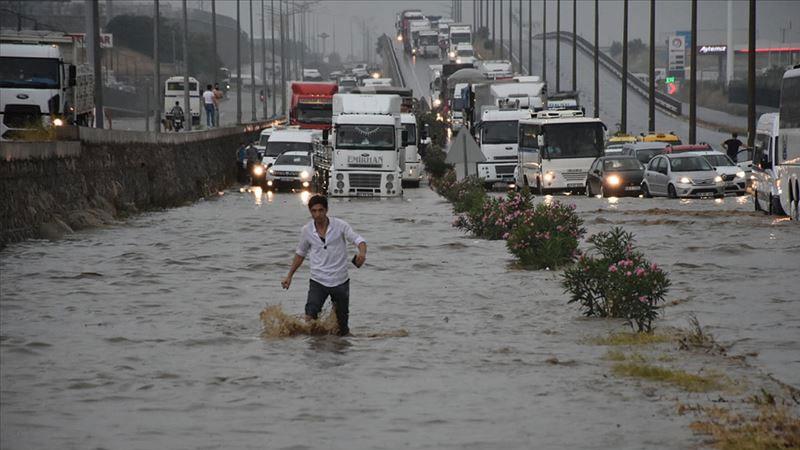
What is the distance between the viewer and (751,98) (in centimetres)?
5891

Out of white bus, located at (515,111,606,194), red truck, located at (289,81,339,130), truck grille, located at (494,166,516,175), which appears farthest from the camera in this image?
→ red truck, located at (289,81,339,130)

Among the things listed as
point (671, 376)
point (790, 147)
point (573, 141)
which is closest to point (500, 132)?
point (573, 141)

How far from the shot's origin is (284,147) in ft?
200

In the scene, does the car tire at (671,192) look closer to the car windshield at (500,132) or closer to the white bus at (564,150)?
the white bus at (564,150)

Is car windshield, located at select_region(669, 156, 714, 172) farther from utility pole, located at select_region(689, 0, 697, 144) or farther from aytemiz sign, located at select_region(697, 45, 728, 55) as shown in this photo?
aytemiz sign, located at select_region(697, 45, 728, 55)

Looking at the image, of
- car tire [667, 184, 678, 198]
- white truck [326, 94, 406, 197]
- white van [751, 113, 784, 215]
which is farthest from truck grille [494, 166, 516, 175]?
white van [751, 113, 784, 215]

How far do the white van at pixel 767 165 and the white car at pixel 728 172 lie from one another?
7366 mm

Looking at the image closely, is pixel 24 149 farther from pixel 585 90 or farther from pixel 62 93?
pixel 585 90

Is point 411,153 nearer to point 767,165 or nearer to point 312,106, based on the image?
point 312,106

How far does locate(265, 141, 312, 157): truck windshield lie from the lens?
60938mm

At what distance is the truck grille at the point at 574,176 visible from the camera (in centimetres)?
5375

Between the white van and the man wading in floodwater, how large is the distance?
20.5 m

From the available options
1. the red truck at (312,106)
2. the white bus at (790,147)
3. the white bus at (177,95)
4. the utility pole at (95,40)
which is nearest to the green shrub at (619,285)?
the white bus at (790,147)

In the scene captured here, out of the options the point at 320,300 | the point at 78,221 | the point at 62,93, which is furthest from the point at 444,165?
the point at 320,300
